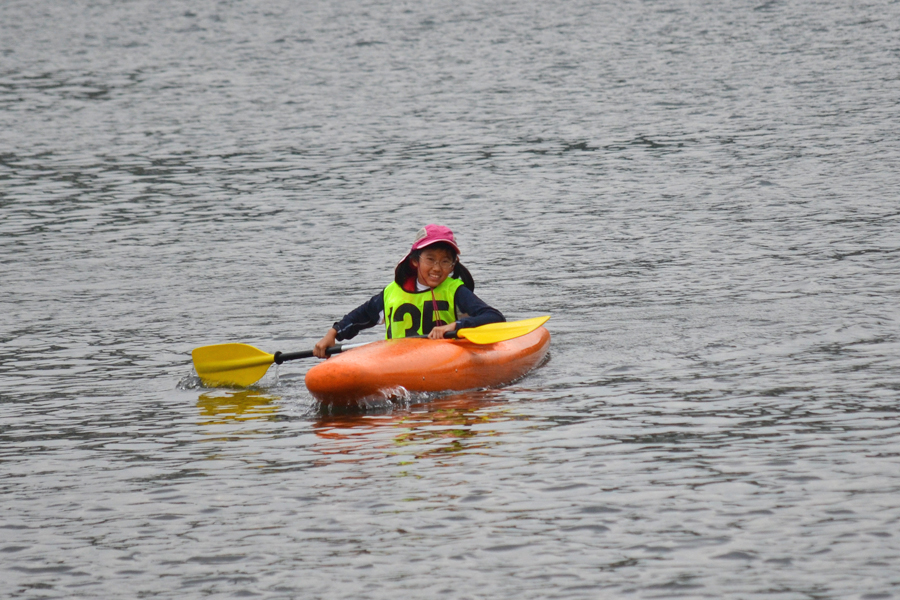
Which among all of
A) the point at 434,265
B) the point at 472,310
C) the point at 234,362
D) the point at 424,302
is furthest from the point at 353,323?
the point at 234,362

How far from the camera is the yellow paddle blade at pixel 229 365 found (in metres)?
9.01

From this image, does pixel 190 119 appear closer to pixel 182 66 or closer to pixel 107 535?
pixel 182 66

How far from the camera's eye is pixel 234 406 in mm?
8531

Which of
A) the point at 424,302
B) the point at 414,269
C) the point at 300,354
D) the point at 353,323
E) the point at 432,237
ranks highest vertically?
the point at 432,237

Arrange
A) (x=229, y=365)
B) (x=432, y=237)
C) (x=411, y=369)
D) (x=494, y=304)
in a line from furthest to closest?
(x=494, y=304)
(x=229, y=365)
(x=432, y=237)
(x=411, y=369)

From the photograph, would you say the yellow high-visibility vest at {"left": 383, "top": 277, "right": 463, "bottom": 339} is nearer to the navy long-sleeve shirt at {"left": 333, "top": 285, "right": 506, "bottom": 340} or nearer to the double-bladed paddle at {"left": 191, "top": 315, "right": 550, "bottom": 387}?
the navy long-sleeve shirt at {"left": 333, "top": 285, "right": 506, "bottom": 340}

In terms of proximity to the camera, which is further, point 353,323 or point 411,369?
point 353,323

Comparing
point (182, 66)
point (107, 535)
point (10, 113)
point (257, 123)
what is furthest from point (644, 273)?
point (182, 66)

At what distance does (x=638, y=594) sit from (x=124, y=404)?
466 centimetres

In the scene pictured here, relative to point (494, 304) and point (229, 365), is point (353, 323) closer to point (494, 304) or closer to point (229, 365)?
point (229, 365)

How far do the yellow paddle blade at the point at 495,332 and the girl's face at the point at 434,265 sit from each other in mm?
446

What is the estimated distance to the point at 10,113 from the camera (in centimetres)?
2784

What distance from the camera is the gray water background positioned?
555 cm

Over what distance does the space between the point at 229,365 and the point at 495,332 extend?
2.01 meters
